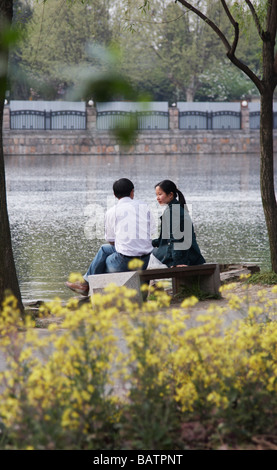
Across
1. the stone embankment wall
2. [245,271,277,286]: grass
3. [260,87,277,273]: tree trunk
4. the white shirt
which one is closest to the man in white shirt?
the white shirt

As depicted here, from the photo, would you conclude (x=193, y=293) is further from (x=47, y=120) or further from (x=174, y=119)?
(x=174, y=119)

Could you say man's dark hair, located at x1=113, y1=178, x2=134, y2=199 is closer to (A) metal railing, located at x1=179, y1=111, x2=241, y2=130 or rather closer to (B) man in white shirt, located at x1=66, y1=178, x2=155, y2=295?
(B) man in white shirt, located at x1=66, y1=178, x2=155, y2=295

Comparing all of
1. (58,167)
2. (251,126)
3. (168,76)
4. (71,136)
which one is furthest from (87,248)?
(168,76)

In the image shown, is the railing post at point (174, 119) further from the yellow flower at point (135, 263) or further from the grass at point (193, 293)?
the yellow flower at point (135, 263)

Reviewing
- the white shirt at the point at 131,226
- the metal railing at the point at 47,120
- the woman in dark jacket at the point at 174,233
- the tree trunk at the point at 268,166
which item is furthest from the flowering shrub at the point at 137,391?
the metal railing at the point at 47,120

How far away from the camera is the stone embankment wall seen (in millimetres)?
43938

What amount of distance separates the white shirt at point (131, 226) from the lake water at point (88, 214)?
191 cm

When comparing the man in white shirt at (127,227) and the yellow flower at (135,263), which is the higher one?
the yellow flower at (135,263)

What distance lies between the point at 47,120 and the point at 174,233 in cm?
4067

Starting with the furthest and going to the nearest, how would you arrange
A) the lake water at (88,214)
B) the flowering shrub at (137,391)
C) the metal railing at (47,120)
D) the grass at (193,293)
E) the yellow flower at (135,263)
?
the metal railing at (47,120) → the lake water at (88,214) → the grass at (193,293) → the yellow flower at (135,263) → the flowering shrub at (137,391)

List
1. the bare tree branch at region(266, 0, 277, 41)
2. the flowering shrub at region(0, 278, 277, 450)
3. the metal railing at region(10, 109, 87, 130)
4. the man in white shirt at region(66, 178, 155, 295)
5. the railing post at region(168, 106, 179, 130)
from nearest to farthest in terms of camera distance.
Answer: the flowering shrub at region(0, 278, 277, 450) < the man in white shirt at region(66, 178, 155, 295) < the bare tree branch at region(266, 0, 277, 41) < the metal railing at region(10, 109, 87, 130) < the railing post at region(168, 106, 179, 130)

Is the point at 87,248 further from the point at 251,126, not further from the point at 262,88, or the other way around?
the point at 251,126

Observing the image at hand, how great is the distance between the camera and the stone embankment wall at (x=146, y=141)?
43.9 m

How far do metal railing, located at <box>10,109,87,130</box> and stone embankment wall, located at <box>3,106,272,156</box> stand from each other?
29.9 inches
